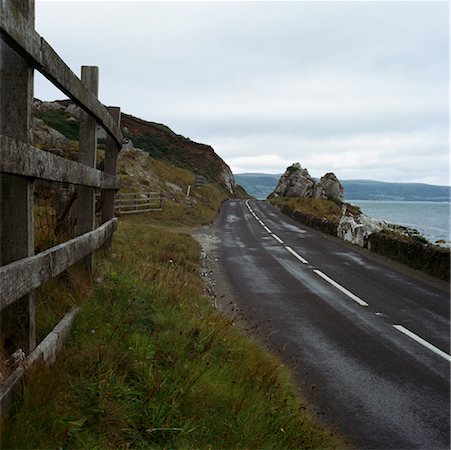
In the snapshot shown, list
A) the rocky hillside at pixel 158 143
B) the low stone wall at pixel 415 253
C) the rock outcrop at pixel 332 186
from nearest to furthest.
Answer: the low stone wall at pixel 415 253
the rocky hillside at pixel 158 143
the rock outcrop at pixel 332 186

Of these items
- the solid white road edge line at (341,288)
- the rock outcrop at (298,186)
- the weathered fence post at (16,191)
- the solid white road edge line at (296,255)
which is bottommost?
the solid white road edge line at (341,288)

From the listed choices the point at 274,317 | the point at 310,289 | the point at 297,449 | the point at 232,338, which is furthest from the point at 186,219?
the point at 297,449

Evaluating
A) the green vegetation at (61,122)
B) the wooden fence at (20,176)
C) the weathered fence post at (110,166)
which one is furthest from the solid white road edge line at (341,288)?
the green vegetation at (61,122)

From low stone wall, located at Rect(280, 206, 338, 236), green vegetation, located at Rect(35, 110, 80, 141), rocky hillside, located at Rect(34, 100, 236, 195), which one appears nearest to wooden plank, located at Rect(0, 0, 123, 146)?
low stone wall, located at Rect(280, 206, 338, 236)

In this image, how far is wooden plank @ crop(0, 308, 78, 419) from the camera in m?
2.43

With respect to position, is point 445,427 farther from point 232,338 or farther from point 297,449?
point 232,338

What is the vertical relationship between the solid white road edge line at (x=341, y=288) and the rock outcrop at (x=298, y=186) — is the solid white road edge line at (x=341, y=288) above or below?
below

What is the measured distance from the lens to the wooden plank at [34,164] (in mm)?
2383

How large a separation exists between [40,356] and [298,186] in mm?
74580

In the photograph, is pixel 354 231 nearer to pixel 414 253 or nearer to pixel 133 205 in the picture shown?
pixel 414 253

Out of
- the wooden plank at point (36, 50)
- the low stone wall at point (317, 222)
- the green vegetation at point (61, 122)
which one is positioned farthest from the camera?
the green vegetation at point (61, 122)

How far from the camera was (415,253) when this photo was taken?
49.8 ft

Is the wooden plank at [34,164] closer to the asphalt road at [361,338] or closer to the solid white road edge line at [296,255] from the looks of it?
the asphalt road at [361,338]

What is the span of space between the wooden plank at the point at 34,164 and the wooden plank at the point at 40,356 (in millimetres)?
1126
